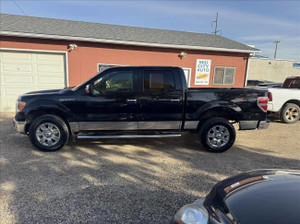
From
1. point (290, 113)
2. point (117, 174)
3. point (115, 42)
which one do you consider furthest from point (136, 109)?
point (290, 113)

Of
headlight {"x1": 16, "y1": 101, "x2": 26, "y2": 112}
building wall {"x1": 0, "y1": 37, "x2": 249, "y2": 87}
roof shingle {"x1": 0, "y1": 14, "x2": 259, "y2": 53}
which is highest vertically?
roof shingle {"x1": 0, "y1": 14, "x2": 259, "y2": 53}

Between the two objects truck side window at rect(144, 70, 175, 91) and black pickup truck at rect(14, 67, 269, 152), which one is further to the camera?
truck side window at rect(144, 70, 175, 91)

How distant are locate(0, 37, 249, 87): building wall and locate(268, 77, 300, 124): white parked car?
4.22 meters

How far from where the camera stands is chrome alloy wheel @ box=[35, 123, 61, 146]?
16.1 feet

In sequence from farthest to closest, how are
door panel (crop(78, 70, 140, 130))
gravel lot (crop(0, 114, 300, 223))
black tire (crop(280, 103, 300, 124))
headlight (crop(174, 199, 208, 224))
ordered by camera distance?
black tire (crop(280, 103, 300, 124)) → door panel (crop(78, 70, 140, 130)) → gravel lot (crop(0, 114, 300, 223)) → headlight (crop(174, 199, 208, 224))

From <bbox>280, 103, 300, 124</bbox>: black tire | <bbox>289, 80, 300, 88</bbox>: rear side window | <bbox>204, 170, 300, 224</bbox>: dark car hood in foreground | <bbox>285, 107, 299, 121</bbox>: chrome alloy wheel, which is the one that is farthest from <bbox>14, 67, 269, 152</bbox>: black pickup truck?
<bbox>289, 80, 300, 88</bbox>: rear side window

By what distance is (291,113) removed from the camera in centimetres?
855

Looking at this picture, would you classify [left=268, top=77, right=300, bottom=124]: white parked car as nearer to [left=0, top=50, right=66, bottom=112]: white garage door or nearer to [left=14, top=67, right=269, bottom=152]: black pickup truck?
[left=14, top=67, right=269, bottom=152]: black pickup truck

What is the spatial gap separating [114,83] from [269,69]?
31.2 metres

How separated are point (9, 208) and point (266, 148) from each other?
5.65m

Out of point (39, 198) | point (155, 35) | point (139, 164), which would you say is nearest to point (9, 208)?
point (39, 198)

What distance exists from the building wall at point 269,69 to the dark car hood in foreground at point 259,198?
3096 centimetres

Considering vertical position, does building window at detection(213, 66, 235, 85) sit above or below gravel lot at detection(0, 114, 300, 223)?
above

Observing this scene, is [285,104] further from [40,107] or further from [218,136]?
[40,107]
